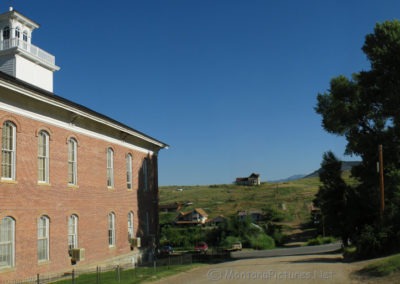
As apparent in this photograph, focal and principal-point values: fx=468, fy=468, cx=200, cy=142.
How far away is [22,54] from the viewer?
27797 millimetres

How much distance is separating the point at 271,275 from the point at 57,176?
34.8 feet

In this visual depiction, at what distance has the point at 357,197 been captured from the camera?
33906 millimetres

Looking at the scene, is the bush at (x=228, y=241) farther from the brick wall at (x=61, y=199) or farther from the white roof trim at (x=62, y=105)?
the white roof trim at (x=62, y=105)

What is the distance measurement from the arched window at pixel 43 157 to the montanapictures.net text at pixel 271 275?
8.56 metres

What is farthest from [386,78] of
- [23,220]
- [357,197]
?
[23,220]

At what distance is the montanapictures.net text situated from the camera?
723 inches

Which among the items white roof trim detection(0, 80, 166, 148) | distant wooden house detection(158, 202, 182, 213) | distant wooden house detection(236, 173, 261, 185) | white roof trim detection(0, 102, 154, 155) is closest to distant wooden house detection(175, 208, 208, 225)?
distant wooden house detection(158, 202, 182, 213)

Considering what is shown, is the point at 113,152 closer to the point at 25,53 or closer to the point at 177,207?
the point at 25,53

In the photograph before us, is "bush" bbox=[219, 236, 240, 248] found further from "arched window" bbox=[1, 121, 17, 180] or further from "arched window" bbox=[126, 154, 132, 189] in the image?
"arched window" bbox=[1, 121, 17, 180]

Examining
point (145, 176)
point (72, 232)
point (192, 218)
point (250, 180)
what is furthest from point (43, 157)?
point (250, 180)

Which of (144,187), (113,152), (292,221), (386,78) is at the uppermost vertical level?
(386,78)

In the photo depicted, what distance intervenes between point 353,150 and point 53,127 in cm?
2169

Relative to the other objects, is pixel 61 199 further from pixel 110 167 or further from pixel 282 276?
pixel 282 276

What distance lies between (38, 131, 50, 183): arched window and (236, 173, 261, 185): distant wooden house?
14852 cm
